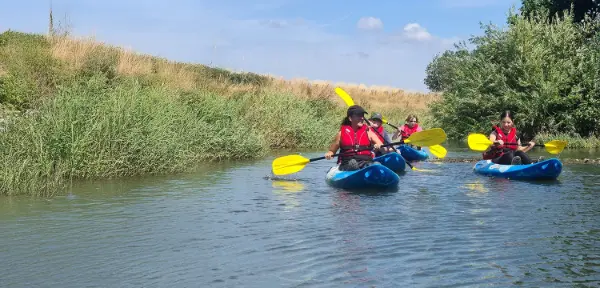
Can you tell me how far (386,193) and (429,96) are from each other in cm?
3575

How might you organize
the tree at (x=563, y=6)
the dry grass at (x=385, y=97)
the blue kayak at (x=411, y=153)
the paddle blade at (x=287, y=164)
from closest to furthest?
the paddle blade at (x=287, y=164) → the blue kayak at (x=411, y=153) → the tree at (x=563, y=6) → the dry grass at (x=385, y=97)

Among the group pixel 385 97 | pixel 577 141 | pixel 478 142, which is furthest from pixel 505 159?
pixel 385 97

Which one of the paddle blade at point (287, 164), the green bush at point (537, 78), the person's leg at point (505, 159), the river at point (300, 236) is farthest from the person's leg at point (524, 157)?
the green bush at point (537, 78)

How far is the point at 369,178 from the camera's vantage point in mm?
9461

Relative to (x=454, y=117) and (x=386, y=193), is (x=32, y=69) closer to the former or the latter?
(x=386, y=193)

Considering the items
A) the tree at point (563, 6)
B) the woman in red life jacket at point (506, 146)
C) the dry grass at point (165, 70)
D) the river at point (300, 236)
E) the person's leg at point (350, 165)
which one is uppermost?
the tree at point (563, 6)

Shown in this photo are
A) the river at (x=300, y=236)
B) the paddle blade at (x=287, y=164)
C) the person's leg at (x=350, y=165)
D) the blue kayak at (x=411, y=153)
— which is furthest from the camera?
the blue kayak at (x=411, y=153)

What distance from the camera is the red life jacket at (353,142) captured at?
10.1 metres

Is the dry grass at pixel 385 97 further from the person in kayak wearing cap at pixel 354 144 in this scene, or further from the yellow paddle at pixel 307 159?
the person in kayak wearing cap at pixel 354 144

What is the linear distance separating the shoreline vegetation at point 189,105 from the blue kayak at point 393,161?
337 cm

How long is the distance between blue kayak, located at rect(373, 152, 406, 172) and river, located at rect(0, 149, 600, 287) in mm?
2068

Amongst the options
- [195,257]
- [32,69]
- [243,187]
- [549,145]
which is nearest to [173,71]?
[32,69]

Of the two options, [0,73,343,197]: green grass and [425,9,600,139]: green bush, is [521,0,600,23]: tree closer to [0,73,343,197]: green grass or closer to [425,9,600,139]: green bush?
[425,9,600,139]: green bush

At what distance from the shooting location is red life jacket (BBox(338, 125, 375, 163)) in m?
10.1
